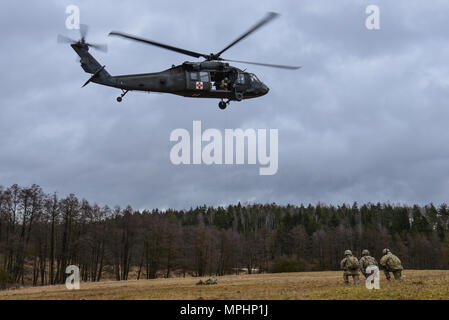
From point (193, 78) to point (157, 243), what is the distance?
49.9 meters

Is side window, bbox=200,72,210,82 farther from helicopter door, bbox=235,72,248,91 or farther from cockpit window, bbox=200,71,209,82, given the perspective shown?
helicopter door, bbox=235,72,248,91

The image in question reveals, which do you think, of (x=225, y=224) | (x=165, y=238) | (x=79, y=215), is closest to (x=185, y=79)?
(x=79, y=215)

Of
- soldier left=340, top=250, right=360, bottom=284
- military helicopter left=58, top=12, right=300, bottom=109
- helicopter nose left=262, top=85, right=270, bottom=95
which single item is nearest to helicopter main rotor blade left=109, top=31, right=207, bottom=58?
military helicopter left=58, top=12, right=300, bottom=109

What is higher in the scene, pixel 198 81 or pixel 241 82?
pixel 241 82

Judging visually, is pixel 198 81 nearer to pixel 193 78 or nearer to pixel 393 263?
pixel 193 78

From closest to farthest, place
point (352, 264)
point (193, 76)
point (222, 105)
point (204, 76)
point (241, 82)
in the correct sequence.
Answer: point (352, 264) → point (193, 76) → point (204, 76) → point (241, 82) → point (222, 105)

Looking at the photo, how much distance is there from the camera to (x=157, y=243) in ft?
235

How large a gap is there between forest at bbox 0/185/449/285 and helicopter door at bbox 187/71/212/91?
31.2m

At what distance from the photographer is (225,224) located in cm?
13112

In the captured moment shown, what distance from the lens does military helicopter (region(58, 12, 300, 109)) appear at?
2427cm

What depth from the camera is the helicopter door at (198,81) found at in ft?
86.3

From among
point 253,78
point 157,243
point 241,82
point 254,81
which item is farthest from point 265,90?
point 157,243
